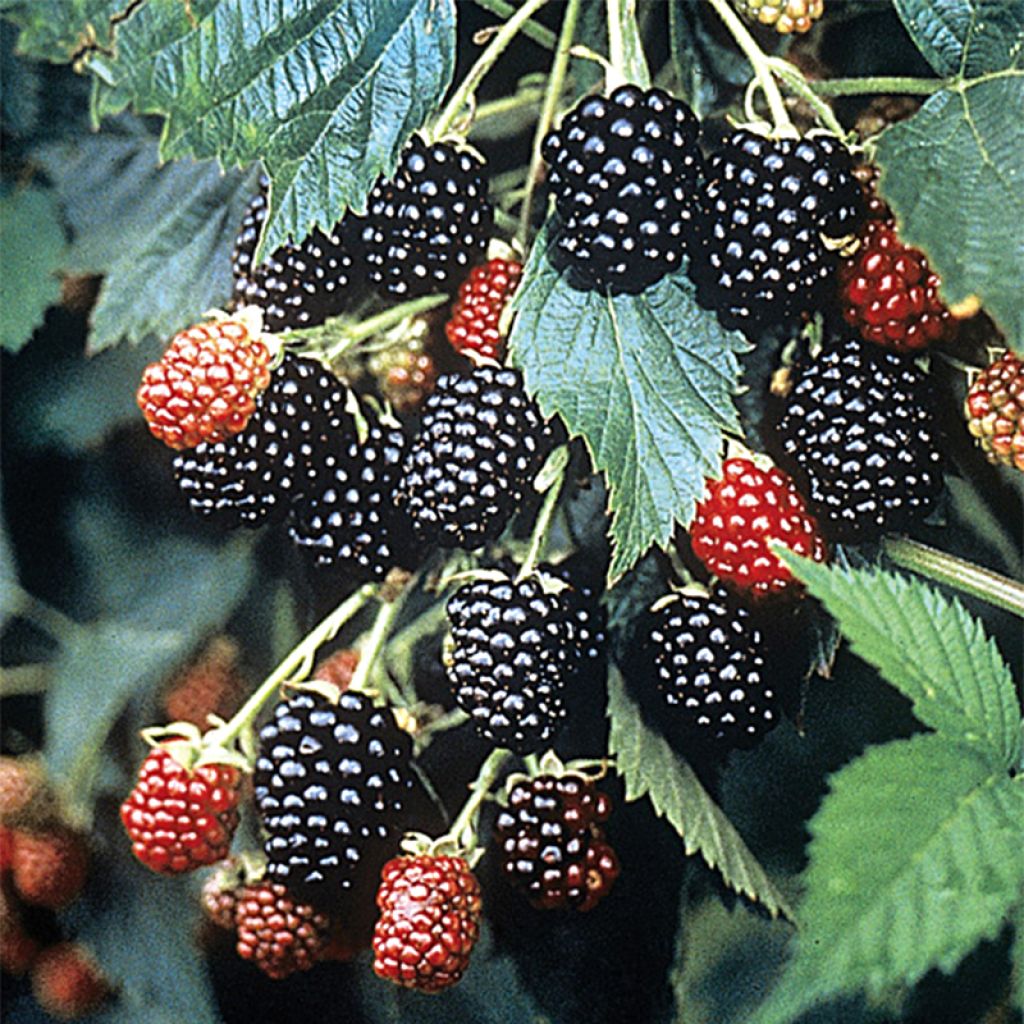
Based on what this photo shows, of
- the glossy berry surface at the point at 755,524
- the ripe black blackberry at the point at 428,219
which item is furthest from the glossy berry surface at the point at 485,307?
the glossy berry surface at the point at 755,524

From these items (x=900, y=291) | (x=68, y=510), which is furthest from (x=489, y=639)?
(x=68, y=510)

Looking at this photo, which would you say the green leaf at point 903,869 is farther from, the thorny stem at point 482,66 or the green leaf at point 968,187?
the thorny stem at point 482,66

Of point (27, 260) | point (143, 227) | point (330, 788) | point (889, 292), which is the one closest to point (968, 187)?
point (889, 292)

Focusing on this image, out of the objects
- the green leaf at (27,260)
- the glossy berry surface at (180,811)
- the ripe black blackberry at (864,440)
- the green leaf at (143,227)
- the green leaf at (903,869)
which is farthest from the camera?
the green leaf at (27,260)

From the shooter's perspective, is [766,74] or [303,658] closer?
[766,74]

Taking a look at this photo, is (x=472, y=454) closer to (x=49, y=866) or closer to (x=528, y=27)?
(x=528, y=27)

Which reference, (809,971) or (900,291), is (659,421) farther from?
(809,971)
